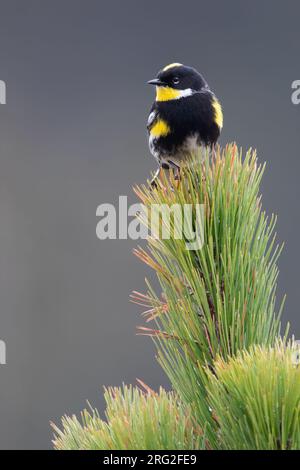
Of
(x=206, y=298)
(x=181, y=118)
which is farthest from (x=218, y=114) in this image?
(x=206, y=298)

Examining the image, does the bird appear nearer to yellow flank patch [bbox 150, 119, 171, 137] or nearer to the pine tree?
yellow flank patch [bbox 150, 119, 171, 137]

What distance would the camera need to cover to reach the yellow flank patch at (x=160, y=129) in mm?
1774

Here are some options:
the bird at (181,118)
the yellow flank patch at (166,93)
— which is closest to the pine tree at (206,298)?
the bird at (181,118)

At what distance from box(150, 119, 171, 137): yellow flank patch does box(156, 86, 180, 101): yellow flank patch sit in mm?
70

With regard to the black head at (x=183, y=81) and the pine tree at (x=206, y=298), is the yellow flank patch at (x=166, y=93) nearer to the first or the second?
the black head at (x=183, y=81)

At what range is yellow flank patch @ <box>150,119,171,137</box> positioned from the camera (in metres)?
1.77

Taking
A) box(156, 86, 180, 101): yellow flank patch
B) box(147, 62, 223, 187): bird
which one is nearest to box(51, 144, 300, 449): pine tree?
box(147, 62, 223, 187): bird

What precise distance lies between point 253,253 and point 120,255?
11.7 feet

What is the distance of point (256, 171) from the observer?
0.95 meters

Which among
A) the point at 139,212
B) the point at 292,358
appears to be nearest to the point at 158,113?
the point at 139,212

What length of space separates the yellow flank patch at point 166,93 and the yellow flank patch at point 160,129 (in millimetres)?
70

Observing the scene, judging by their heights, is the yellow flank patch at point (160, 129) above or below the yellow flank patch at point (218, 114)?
below
